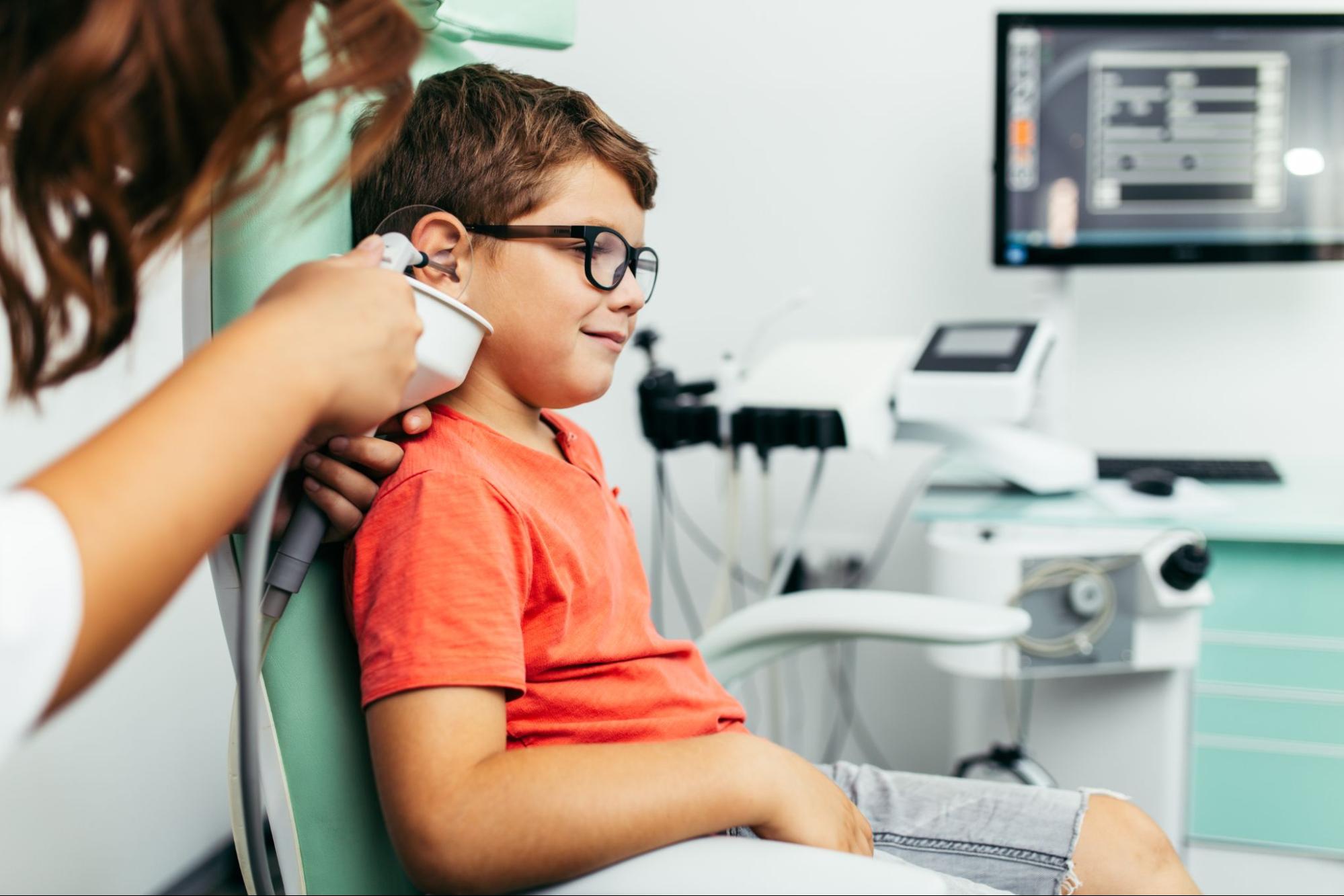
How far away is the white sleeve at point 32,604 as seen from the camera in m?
0.35

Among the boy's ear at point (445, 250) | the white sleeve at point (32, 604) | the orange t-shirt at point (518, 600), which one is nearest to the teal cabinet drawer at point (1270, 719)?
the orange t-shirt at point (518, 600)

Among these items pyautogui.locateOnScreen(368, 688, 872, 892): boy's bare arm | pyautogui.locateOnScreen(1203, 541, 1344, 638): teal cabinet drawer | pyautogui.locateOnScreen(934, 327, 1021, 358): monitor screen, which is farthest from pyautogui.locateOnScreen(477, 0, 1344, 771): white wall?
pyautogui.locateOnScreen(368, 688, 872, 892): boy's bare arm

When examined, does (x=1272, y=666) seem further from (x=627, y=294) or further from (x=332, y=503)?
(x=332, y=503)

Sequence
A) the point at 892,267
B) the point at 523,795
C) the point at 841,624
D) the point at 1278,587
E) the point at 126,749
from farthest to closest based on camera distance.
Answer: the point at 892,267, the point at 126,749, the point at 1278,587, the point at 841,624, the point at 523,795

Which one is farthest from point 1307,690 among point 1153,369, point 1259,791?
point 1153,369

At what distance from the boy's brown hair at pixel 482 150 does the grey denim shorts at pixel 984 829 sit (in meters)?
0.50

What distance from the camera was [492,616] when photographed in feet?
2.04

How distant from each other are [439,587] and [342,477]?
0.09 m

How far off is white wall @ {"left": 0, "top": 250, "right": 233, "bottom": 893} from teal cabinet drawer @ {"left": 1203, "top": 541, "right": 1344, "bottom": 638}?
120 centimetres

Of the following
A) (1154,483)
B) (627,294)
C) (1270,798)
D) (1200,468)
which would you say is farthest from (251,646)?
(1200,468)

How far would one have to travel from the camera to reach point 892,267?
6.07ft

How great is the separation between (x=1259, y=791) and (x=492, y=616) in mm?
1151

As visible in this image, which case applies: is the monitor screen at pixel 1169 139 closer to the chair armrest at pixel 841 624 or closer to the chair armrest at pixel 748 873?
the chair armrest at pixel 841 624

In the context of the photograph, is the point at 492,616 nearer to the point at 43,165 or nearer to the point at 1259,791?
the point at 43,165
